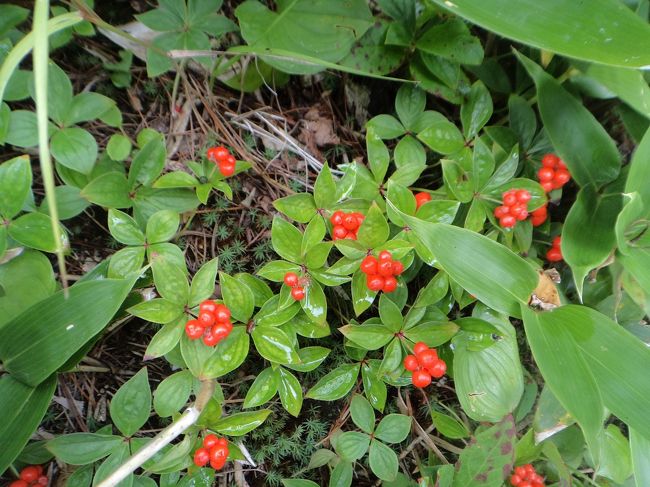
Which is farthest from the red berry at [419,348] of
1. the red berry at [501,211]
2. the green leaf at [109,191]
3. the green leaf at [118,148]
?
the green leaf at [118,148]

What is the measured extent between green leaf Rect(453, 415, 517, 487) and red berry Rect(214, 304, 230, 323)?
37.7 inches

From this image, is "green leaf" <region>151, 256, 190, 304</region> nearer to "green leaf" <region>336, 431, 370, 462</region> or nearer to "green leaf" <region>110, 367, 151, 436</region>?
"green leaf" <region>110, 367, 151, 436</region>

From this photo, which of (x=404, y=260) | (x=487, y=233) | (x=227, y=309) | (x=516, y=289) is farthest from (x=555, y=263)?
(x=227, y=309)

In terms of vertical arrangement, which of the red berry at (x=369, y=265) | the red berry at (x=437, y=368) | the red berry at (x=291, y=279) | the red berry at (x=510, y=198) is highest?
the red berry at (x=510, y=198)

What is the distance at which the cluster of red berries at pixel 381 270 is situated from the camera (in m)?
1.40

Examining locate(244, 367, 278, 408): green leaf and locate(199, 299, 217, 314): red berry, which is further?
locate(244, 367, 278, 408): green leaf

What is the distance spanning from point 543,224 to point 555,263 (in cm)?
27

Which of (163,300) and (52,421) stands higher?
(163,300)

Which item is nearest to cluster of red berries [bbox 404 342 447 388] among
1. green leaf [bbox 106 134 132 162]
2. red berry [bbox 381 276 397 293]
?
red berry [bbox 381 276 397 293]

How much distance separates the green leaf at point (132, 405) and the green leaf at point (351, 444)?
26.2 inches

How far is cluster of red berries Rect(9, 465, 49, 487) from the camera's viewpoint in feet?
4.78

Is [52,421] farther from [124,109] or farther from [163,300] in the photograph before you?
[124,109]

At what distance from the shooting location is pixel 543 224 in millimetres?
1771

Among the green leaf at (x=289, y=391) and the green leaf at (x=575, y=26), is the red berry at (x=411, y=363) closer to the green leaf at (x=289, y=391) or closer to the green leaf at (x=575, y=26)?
the green leaf at (x=289, y=391)
